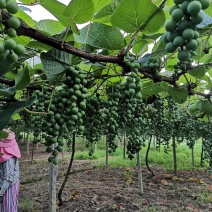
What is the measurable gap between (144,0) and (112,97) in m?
0.58

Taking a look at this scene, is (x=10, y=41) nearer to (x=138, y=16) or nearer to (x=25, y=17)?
(x=138, y=16)

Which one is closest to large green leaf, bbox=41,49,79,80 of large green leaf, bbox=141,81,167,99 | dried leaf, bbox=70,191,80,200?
large green leaf, bbox=141,81,167,99

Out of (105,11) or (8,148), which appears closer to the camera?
(105,11)

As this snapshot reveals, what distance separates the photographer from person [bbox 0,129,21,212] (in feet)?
10.2

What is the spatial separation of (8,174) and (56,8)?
107 inches

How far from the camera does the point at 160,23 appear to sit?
2.98 feet

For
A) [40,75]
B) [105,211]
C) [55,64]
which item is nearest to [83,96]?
[55,64]

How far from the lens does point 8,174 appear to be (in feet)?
10.3

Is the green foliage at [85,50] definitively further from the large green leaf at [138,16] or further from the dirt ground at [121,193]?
the dirt ground at [121,193]

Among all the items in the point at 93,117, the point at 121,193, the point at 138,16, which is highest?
the point at 138,16

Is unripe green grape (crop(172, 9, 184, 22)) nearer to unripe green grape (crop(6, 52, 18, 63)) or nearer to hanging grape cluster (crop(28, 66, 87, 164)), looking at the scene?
unripe green grape (crop(6, 52, 18, 63))

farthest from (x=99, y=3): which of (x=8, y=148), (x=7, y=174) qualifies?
(x=7, y=174)

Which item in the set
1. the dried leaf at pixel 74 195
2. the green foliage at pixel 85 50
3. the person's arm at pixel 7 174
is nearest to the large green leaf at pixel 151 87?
the green foliage at pixel 85 50

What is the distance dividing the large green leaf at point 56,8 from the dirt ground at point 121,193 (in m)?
3.88
